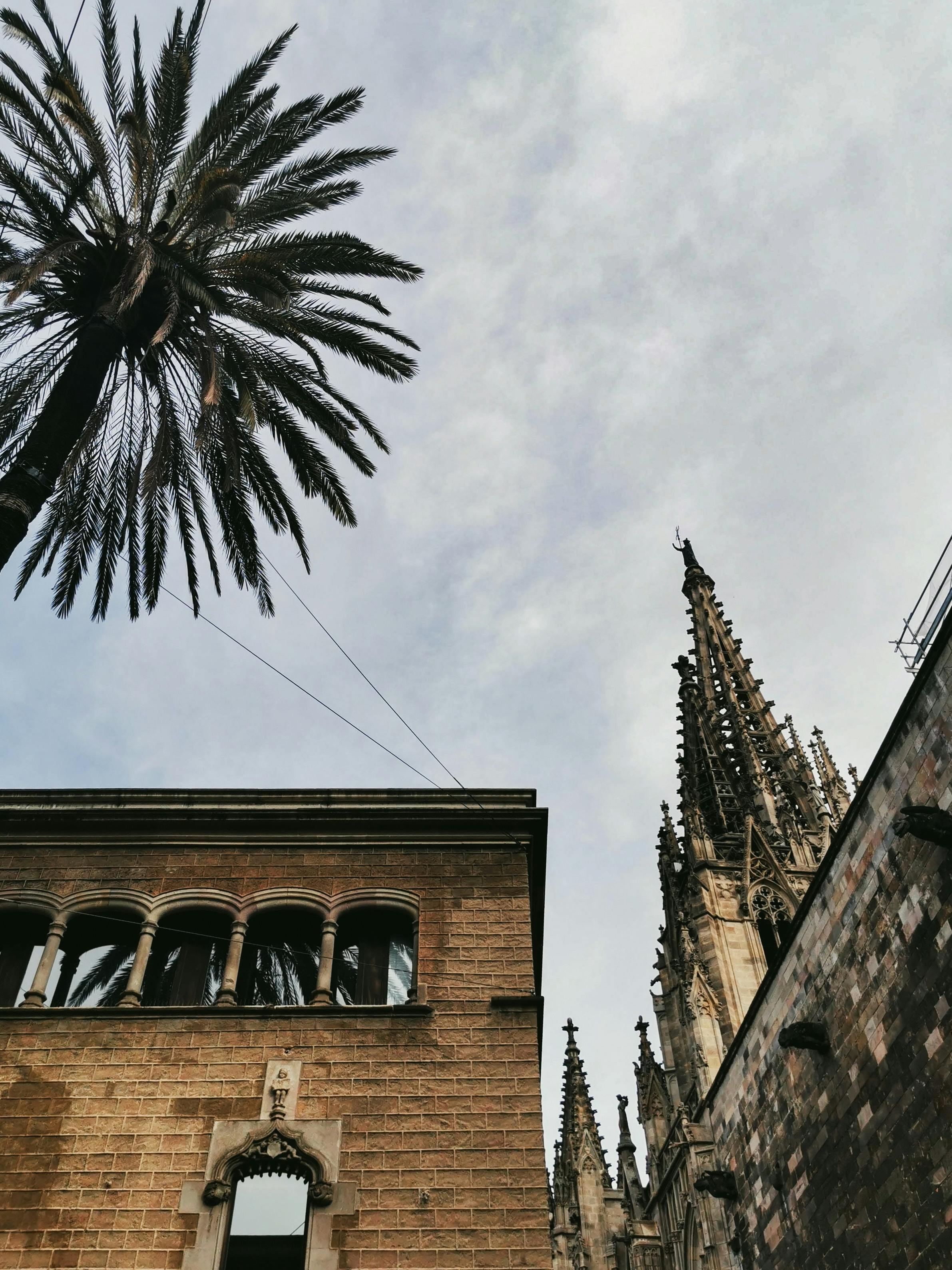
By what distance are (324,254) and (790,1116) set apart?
15.9 meters

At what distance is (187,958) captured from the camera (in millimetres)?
14484

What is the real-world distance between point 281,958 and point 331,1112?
248cm

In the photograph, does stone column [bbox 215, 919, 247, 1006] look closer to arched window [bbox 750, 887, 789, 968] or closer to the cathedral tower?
the cathedral tower

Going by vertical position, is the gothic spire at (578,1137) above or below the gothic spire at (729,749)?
below

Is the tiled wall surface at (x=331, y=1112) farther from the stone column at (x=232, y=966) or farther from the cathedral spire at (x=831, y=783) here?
the cathedral spire at (x=831, y=783)

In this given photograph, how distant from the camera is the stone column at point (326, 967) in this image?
13.7 metres

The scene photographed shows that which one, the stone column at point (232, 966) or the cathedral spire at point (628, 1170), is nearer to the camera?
the stone column at point (232, 966)

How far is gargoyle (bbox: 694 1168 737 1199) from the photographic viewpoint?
874 inches

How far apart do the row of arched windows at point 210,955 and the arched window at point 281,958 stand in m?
0.01

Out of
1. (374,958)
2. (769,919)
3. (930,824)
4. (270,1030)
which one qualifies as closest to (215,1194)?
(270,1030)

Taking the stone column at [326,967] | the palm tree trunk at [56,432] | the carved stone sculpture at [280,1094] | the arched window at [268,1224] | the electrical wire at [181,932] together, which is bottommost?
the arched window at [268,1224]

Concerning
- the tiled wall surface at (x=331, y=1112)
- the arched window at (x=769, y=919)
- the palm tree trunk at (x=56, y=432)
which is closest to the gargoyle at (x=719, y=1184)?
the tiled wall surface at (x=331, y=1112)

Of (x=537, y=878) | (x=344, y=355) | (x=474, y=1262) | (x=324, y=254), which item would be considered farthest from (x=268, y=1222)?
(x=324, y=254)

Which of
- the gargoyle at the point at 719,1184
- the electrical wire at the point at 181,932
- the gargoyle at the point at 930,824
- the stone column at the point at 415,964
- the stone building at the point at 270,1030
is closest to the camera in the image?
the stone building at the point at 270,1030
